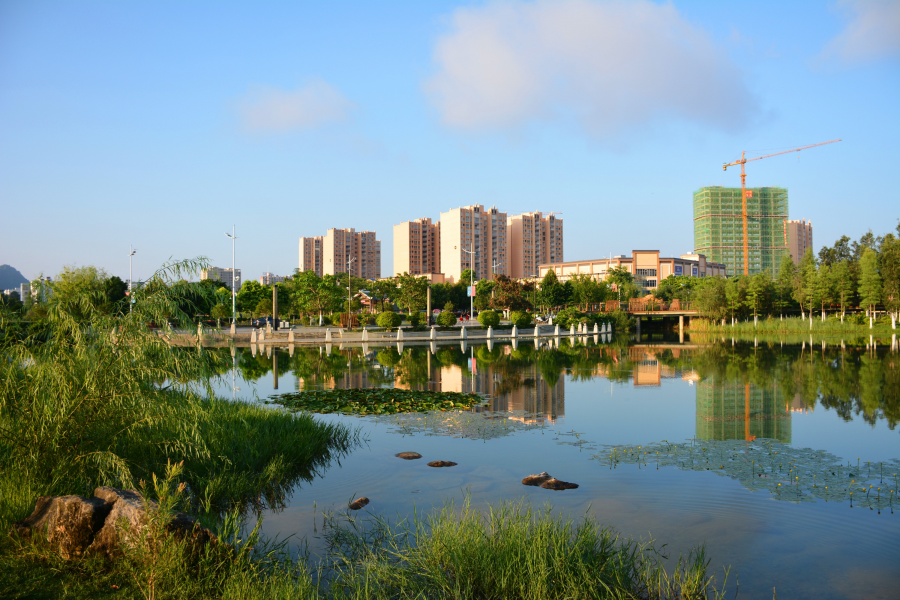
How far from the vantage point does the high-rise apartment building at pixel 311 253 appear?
178 metres

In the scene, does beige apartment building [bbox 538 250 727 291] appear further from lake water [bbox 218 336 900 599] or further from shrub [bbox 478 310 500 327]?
lake water [bbox 218 336 900 599]

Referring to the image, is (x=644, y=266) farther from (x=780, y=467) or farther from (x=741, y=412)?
(x=780, y=467)

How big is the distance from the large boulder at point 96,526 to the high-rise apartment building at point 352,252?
160775 mm

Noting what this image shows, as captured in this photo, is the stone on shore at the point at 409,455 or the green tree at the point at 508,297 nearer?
the stone on shore at the point at 409,455

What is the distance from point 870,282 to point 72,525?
61.0 meters

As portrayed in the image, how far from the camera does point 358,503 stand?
24.0 feet

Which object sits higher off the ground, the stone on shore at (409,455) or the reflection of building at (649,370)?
the stone on shore at (409,455)

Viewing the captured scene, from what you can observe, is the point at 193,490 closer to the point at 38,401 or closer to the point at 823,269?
the point at 38,401

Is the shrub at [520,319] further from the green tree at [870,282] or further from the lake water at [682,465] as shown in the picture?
the green tree at [870,282]

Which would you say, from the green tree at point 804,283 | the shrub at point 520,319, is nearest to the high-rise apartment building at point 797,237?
the green tree at point 804,283

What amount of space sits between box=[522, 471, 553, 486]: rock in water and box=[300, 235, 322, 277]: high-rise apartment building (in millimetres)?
174314

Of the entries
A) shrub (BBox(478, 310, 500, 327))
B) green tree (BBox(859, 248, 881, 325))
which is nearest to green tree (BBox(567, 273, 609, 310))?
shrub (BBox(478, 310, 500, 327))

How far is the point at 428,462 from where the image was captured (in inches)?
366

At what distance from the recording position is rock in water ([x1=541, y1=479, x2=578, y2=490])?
7915 mm
